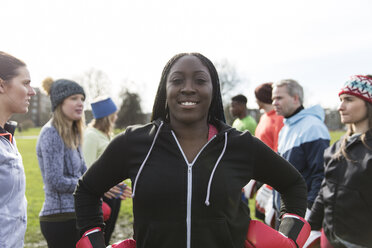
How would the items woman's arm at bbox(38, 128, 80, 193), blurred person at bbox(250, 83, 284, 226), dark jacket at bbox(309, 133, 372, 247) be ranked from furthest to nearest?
1. blurred person at bbox(250, 83, 284, 226)
2. woman's arm at bbox(38, 128, 80, 193)
3. dark jacket at bbox(309, 133, 372, 247)

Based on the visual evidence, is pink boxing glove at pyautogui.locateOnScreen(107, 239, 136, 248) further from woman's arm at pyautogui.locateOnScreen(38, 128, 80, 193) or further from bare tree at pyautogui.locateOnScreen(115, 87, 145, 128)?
bare tree at pyautogui.locateOnScreen(115, 87, 145, 128)

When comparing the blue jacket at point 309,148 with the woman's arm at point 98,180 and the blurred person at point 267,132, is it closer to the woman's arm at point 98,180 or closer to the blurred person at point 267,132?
the blurred person at point 267,132

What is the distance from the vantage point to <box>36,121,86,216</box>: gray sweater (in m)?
3.02

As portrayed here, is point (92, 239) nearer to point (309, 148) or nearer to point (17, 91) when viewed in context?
point (17, 91)

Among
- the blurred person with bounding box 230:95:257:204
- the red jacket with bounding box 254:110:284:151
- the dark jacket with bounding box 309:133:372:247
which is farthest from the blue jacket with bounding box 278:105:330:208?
the blurred person with bounding box 230:95:257:204

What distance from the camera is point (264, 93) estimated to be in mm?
5500

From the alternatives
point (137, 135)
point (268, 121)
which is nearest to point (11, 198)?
point (137, 135)

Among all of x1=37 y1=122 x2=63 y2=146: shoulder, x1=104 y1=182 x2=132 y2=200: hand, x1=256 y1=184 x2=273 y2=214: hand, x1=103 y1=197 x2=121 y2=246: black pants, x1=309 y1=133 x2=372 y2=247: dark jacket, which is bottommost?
x1=103 y1=197 x2=121 y2=246: black pants

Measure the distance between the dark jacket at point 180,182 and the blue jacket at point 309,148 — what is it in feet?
5.70

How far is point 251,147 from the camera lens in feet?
6.06

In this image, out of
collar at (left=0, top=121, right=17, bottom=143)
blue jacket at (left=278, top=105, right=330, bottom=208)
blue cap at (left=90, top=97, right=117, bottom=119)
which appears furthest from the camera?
blue cap at (left=90, top=97, right=117, bottom=119)

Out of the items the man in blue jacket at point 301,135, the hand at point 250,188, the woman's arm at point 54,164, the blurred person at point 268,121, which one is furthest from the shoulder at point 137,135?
the hand at point 250,188

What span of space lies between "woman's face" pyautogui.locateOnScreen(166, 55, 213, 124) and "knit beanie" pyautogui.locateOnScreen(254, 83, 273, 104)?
3823 millimetres

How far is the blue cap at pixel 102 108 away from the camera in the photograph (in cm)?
450
